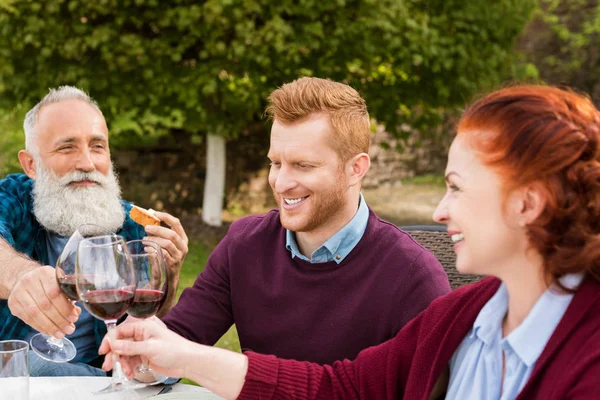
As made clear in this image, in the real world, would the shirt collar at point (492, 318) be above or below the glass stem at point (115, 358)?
above

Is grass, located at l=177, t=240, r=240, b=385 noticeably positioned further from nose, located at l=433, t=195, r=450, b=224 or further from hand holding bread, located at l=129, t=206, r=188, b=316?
nose, located at l=433, t=195, r=450, b=224

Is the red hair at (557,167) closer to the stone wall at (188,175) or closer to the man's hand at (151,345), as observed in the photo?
the man's hand at (151,345)

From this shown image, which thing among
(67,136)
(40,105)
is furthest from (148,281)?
(40,105)

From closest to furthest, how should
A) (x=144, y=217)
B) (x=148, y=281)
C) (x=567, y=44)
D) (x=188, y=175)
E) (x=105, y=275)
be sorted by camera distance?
(x=105, y=275) < (x=148, y=281) < (x=144, y=217) < (x=188, y=175) < (x=567, y=44)

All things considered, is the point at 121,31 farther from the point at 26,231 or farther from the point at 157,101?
the point at 26,231

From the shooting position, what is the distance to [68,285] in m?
2.34

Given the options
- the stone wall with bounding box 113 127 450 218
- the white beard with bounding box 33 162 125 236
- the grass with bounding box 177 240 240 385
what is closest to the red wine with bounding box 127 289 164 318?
the white beard with bounding box 33 162 125 236

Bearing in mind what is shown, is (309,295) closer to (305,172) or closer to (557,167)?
(305,172)

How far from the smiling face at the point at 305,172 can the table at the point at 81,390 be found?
27.6 inches

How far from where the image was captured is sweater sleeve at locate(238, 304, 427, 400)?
7.41 ft

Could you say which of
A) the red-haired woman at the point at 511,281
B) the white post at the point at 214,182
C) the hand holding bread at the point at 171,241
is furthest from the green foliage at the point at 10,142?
the red-haired woman at the point at 511,281

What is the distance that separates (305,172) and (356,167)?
228mm

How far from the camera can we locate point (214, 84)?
349 inches

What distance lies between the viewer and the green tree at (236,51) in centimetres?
880
